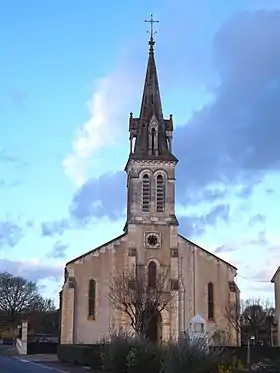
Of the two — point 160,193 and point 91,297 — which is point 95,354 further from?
point 160,193

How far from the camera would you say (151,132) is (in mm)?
57438

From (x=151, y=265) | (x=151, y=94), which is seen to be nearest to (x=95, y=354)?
(x=151, y=265)

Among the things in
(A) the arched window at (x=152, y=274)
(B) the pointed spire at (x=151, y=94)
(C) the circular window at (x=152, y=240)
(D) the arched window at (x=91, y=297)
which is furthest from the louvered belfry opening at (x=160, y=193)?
(D) the arched window at (x=91, y=297)

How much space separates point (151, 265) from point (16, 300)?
48087mm

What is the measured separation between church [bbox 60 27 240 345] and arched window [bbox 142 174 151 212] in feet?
0.15

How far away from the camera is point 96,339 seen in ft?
170

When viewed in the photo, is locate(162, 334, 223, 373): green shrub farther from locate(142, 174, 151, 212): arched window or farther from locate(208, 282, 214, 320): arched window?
locate(142, 174, 151, 212): arched window

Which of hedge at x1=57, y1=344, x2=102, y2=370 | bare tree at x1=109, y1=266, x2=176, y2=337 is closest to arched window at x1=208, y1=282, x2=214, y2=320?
bare tree at x1=109, y1=266, x2=176, y2=337

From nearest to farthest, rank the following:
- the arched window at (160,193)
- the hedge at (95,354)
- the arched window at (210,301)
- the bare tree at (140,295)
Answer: the hedge at (95,354) → the bare tree at (140,295) → the arched window at (210,301) → the arched window at (160,193)

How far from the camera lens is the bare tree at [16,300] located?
311 ft

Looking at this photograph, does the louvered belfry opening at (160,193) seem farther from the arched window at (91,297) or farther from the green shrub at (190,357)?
the green shrub at (190,357)

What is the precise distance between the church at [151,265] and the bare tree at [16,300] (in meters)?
42.7

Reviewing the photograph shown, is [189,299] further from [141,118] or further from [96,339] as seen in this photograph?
[141,118]

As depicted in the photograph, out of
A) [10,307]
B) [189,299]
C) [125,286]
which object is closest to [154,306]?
[125,286]
